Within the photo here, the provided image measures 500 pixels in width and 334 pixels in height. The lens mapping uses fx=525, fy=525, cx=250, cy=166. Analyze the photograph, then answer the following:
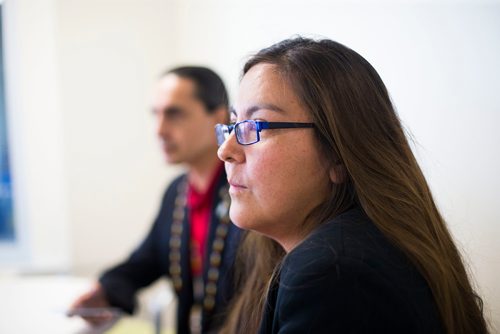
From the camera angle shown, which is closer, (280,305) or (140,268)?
(280,305)

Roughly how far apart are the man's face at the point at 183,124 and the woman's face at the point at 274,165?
1003 mm

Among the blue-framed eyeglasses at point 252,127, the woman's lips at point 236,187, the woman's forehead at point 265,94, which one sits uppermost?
the woman's forehead at point 265,94

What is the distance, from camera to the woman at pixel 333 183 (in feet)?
2.59

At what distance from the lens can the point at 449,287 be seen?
85 cm

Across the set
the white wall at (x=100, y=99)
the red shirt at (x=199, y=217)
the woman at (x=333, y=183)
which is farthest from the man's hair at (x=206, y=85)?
the woman at (x=333, y=183)

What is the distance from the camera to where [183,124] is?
1.98 metres

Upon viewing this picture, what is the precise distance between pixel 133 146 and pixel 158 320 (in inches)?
49.8

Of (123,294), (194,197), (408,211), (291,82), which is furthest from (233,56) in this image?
(408,211)

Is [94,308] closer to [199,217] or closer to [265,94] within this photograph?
[199,217]

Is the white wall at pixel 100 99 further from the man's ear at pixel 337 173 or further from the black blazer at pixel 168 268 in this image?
the man's ear at pixel 337 173

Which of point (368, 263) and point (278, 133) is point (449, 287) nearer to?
point (368, 263)

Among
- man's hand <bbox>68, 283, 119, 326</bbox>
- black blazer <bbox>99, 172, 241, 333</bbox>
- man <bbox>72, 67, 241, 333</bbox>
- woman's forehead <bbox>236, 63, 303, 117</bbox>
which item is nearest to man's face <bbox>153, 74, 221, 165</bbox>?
man <bbox>72, 67, 241, 333</bbox>

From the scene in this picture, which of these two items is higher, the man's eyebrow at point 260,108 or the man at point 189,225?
the man's eyebrow at point 260,108

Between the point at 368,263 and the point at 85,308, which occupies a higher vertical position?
the point at 368,263
